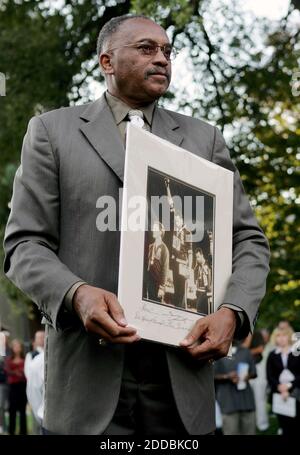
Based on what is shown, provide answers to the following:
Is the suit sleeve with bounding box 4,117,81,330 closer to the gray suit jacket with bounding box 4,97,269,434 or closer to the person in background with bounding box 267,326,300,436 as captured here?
the gray suit jacket with bounding box 4,97,269,434

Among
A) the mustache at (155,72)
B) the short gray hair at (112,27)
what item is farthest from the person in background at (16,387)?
Result: the mustache at (155,72)

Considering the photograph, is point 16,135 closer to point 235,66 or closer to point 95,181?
point 235,66

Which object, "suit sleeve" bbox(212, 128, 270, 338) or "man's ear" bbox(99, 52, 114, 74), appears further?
"man's ear" bbox(99, 52, 114, 74)

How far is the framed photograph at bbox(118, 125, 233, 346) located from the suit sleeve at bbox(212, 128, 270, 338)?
2.2 inches

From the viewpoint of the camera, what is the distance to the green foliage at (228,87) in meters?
16.3

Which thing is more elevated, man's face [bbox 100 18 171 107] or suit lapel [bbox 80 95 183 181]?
man's face [bbox 100 18 171 107]

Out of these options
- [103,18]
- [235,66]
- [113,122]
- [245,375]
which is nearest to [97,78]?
[103,18]

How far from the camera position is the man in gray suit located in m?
2.63

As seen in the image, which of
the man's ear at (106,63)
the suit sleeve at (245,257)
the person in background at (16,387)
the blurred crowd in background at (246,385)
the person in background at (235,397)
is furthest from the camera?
the person in background at (16,387)

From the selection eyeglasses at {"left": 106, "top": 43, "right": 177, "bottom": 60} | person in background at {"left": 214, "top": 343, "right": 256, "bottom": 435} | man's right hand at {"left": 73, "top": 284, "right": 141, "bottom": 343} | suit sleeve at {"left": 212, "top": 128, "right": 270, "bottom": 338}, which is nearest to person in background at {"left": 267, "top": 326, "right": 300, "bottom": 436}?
person in background at {"left": 214, "top": 343, "right": 256, "bottom": 435}

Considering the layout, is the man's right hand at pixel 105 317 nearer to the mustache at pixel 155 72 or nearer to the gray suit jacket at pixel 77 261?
the gray suit jacket at pixel 77 261

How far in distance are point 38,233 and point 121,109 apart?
57 cm

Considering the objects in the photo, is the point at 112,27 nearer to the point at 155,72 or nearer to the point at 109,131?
the point at 155,72
